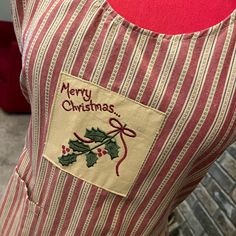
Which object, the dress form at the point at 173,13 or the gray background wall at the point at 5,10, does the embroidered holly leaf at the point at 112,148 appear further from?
the gray background wall at the point at 5,10

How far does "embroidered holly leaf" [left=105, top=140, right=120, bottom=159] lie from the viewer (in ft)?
1.92

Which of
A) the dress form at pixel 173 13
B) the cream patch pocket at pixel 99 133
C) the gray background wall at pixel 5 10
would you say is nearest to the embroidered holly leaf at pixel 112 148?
the cream patch pocket at pixel 99 133

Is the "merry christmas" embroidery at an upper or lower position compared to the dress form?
lower

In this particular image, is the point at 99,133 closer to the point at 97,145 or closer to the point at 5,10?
the point at 97,145

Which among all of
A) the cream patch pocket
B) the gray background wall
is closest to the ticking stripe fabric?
the cream patch pocket

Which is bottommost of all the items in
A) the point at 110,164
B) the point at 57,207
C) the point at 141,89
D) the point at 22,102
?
the point at 22,102

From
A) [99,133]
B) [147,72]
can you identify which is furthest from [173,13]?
[99,133]

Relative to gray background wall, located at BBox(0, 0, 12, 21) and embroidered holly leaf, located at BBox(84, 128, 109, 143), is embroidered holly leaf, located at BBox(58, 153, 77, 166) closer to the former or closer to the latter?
embroidered holly leaf, located at BBox(84, 128, 109, 143)

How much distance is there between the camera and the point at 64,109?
0.59 meters

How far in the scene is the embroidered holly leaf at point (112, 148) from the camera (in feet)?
1.92

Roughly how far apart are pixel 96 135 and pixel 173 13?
0.20 m

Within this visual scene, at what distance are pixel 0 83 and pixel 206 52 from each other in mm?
1822

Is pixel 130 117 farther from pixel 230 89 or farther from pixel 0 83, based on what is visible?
pixel 0 83

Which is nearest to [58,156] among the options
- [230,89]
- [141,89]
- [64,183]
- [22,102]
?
[64,183]
